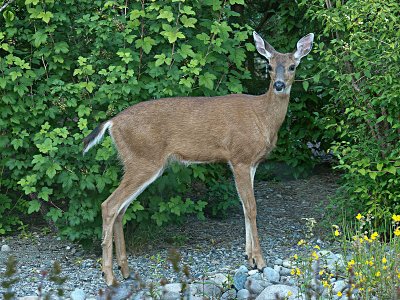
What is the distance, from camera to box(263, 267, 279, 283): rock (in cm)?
631

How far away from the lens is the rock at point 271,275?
631 cm

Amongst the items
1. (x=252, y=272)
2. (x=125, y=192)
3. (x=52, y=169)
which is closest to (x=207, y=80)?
(x=125, y=192)

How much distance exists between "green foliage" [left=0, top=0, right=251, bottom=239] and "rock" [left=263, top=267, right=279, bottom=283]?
1145 mm

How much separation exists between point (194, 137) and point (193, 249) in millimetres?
1177

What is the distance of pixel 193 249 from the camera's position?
7.59 m

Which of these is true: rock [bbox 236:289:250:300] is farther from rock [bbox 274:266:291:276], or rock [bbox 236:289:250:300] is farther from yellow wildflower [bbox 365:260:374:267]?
yellow wildflower [bbox 365:260:374:267]

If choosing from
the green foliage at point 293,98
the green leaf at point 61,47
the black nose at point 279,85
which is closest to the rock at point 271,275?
the black nose at point 279,85

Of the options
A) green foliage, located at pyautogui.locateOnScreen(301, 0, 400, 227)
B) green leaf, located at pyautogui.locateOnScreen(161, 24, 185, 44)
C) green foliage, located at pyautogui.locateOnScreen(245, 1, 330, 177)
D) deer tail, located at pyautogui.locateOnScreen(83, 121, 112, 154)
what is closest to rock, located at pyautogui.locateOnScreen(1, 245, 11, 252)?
deer tail, located at pyautogui.locateOnScreen(83, 121, 112, 154)

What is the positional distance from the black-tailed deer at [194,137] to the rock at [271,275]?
14.3 inches

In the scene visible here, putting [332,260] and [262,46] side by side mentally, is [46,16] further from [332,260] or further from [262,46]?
[332,260]

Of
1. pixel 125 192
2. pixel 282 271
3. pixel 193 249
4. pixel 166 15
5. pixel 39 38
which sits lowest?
pixel 193 249

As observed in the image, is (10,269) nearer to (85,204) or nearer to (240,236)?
(85,204)

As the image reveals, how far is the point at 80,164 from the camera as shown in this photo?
725cm

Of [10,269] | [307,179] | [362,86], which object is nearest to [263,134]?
[362,86]
